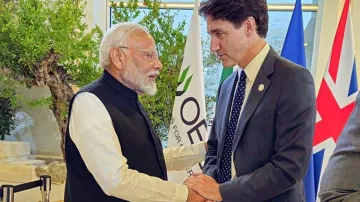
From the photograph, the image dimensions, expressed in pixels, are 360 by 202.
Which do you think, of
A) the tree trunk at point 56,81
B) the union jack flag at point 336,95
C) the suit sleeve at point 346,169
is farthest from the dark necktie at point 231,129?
the tree trunk at point 56,81

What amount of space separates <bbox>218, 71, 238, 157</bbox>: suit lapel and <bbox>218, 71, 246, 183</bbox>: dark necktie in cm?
2

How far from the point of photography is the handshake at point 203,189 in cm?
151

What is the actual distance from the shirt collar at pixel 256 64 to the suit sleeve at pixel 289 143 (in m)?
0.15

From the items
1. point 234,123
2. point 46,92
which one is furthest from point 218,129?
point 46,92

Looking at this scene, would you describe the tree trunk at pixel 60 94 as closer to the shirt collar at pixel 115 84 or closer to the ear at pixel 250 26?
the shirt collar at pixel 115 84

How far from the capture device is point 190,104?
111 inches

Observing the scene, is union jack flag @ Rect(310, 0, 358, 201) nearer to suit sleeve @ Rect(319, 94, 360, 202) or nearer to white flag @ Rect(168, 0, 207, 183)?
white flag @ Rect(168, 0, 207, 183)

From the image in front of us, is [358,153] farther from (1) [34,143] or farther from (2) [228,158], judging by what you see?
(1) [34,143]

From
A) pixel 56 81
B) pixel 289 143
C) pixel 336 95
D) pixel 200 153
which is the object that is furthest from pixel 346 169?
pixel 56 81

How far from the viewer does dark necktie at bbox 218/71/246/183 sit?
155cm

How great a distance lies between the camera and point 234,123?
155 centimetres

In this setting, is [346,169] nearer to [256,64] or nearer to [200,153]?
[256,64]

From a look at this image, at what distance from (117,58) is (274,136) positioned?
0.70 m

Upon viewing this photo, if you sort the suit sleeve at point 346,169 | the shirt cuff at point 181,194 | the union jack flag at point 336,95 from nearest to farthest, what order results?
1. the suit sleeve at point 346,169
2. the shirt cuff at point 181,194
3. the union jack flag at point 336,95
